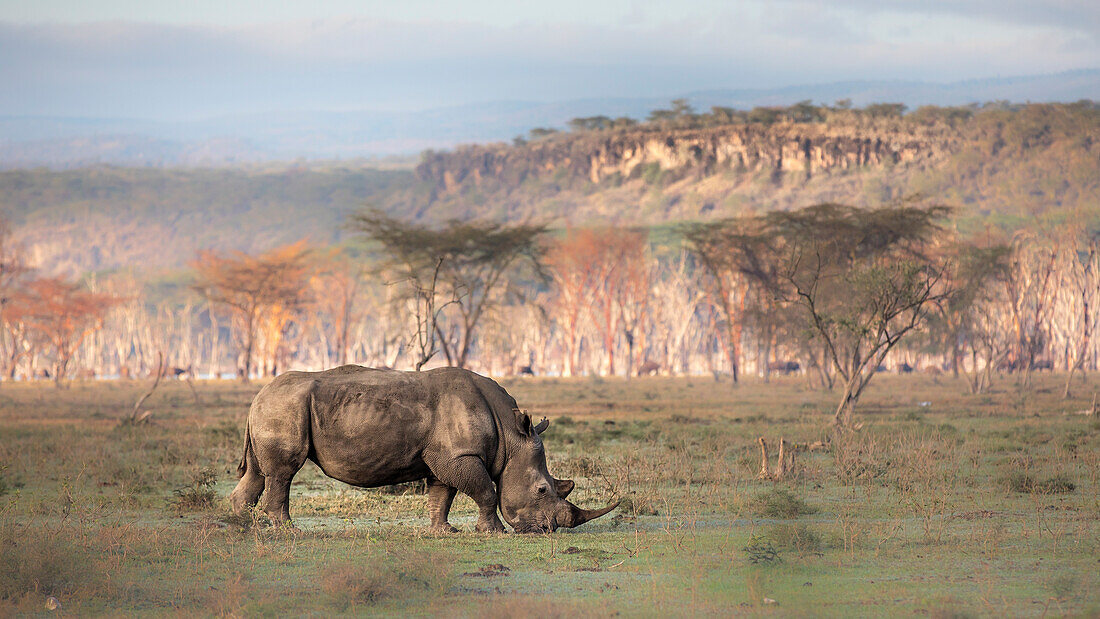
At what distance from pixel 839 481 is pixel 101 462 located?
40.0 feet

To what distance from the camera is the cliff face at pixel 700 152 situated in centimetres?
13325

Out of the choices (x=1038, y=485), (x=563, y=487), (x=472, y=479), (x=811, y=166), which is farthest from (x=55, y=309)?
(x=811, y=166)

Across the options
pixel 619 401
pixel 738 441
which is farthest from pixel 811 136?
pixel 738 441

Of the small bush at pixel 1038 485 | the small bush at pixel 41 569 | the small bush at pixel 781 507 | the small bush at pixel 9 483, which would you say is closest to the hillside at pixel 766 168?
the small bush at pixel 1038 485

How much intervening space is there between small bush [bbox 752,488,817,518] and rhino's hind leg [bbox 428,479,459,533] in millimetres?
4053

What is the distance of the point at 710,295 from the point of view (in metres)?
72.6

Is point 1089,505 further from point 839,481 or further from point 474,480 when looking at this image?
point 474,480

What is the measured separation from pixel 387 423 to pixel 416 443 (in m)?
0.37

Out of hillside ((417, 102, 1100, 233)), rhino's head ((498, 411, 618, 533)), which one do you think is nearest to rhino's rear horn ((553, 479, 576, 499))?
rhino's head ((498, 411, 618, 533))

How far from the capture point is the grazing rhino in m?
11.4

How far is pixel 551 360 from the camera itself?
127875mm

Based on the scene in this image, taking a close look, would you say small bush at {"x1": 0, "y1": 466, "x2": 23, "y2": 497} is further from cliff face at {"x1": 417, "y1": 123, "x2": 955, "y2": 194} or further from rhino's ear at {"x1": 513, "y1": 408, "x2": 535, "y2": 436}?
cliff face at {"x1": 417, "y1": 123, "x2": 955, "y2": 194}

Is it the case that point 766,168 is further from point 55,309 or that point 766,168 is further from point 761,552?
point 761,552

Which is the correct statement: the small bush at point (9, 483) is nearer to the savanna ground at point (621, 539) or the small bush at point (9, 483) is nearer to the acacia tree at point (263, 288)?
the savanna ground at point (621, 539)
